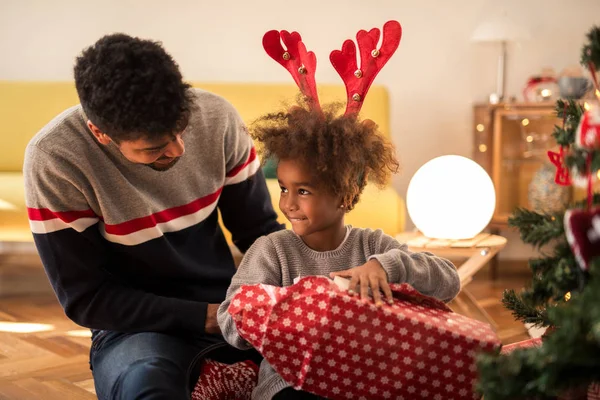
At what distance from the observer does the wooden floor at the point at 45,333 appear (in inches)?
93.9

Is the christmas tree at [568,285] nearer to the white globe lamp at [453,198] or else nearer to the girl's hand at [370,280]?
the girl's hand at [370,280]

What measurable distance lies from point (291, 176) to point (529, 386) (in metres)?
0.65

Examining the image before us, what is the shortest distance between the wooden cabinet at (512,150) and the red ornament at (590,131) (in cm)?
278

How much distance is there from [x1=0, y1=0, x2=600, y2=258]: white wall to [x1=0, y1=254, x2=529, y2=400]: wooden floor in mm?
898

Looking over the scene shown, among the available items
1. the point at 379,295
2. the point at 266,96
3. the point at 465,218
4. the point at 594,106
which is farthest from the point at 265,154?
the point at 266,96

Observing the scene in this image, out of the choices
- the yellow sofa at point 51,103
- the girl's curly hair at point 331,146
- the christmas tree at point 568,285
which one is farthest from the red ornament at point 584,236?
the yellow sofa at point 51,103

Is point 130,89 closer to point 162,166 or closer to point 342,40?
point 162,166

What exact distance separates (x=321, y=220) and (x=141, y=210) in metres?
0.40

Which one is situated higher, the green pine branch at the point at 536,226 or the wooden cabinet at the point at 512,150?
the green pine branch at the point at 536,226

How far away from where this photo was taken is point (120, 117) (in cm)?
148

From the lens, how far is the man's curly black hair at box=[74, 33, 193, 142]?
1472mm

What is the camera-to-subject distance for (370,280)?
1486mm

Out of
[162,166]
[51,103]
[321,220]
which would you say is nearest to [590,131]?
[321,220]

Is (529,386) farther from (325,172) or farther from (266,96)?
(266,96)
